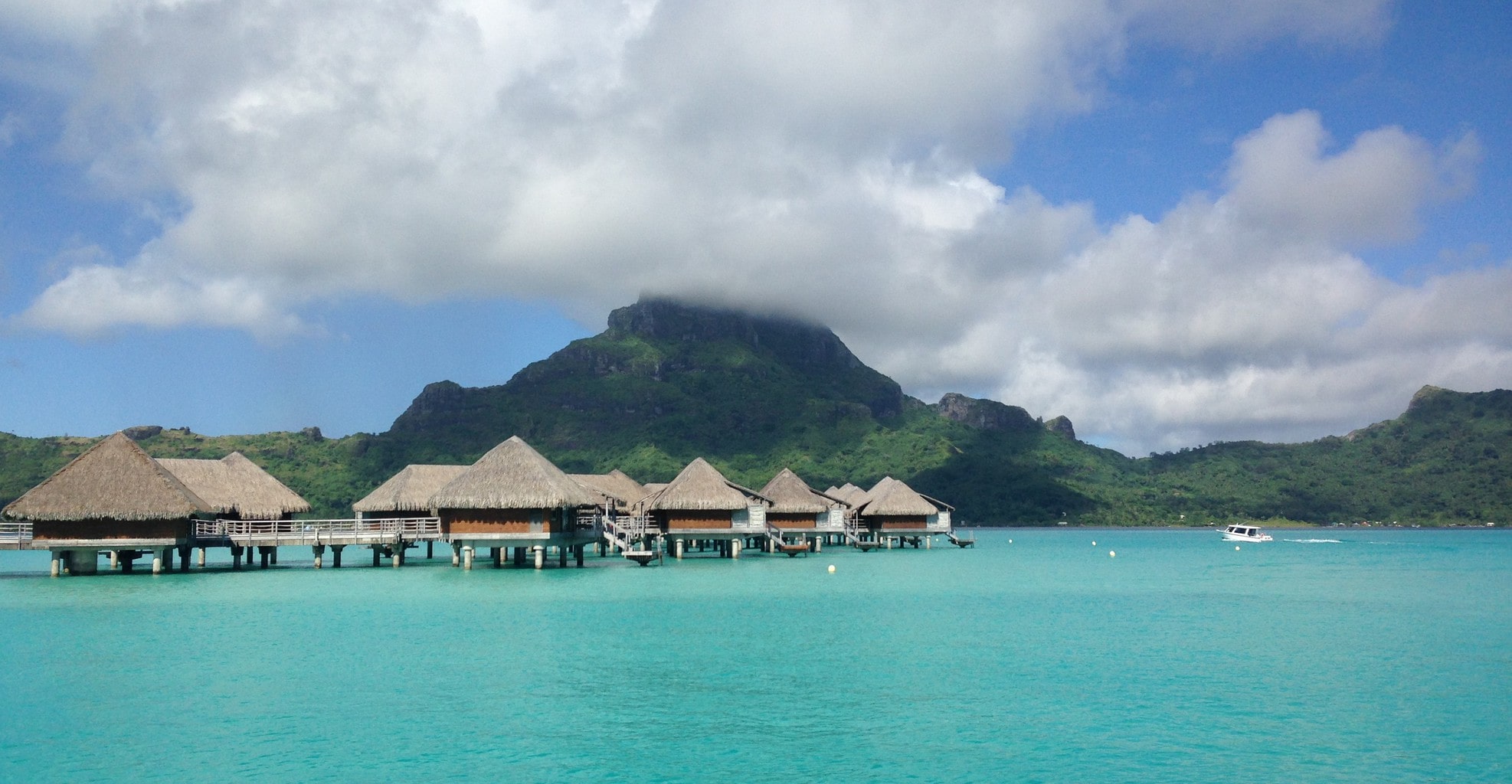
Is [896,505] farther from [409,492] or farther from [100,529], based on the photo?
[100,529]

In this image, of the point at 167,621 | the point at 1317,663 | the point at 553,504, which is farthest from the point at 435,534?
the point at 1317,663

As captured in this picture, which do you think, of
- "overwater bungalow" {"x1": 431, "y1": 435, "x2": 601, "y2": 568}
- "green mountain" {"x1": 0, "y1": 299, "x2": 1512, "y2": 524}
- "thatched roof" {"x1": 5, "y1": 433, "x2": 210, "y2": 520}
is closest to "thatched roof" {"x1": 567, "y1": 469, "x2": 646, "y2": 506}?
"overwater bungalow" {"x1": 431, "y1": 435, "x2": 601, "y2": 568}

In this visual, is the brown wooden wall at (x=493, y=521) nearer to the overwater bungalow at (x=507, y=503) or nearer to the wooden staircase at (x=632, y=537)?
the overwater bungalow at (x=507, y=503)

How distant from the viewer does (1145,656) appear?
22297 mm

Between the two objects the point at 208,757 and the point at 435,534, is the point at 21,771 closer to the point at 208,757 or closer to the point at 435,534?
the point at 208,757

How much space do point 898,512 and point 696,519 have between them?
74.2 ft

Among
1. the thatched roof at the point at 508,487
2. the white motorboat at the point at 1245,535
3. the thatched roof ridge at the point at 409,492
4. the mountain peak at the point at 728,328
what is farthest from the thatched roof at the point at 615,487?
the mountain peak at the point at 728,328

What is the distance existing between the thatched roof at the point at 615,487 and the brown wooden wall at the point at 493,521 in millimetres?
14289

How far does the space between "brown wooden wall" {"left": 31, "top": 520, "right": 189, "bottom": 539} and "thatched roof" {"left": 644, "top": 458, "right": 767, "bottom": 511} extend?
20461 millimetres

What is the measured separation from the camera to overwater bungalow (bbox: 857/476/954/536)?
7206cm

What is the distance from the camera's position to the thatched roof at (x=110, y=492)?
3750 centimetres

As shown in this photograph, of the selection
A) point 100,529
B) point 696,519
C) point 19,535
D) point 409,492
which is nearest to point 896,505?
point 696,519

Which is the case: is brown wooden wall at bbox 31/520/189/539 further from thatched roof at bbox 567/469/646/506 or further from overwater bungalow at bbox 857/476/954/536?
overwater bungalow at bbox 857/476/954/536

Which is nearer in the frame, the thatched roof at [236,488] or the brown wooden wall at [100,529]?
the brown wooden wall at [100,529]
